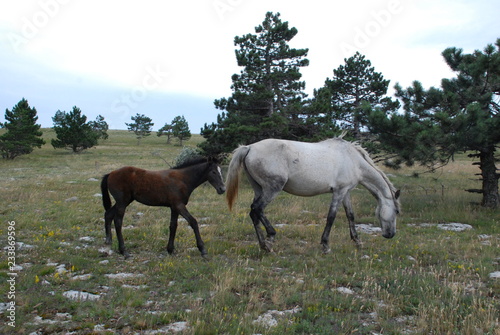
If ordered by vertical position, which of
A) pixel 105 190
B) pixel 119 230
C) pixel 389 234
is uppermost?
pixel 105 190

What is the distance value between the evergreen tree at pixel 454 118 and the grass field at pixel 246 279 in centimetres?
226

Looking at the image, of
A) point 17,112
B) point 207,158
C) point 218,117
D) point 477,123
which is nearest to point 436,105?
point 477,123

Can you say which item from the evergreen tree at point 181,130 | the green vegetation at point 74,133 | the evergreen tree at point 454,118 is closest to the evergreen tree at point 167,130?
the evergreen tree at point 181,130

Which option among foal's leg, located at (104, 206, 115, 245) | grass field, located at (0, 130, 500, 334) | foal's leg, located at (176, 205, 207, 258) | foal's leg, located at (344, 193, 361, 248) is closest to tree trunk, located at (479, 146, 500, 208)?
grass field, located at (0, 130, 500, 334)

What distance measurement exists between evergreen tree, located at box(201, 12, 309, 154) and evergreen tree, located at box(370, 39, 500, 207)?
5.73 m

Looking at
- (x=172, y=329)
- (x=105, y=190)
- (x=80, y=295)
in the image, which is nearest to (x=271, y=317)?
(x=172, y=329)

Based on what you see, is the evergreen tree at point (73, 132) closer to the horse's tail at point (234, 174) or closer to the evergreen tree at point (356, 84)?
the evergreen tree at point (356, 84)

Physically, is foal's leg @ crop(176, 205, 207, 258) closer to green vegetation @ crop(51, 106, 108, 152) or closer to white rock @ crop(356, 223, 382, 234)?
white rock @ crop(356, 223, 382, 234)

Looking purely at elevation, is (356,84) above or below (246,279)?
above

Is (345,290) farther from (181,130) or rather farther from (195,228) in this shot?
(181,130)

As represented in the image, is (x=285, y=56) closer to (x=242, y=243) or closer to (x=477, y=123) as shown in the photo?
(x=477, y=123)

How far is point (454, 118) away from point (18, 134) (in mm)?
40956

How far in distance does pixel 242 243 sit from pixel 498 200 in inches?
384

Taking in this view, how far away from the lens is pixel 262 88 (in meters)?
16.0
